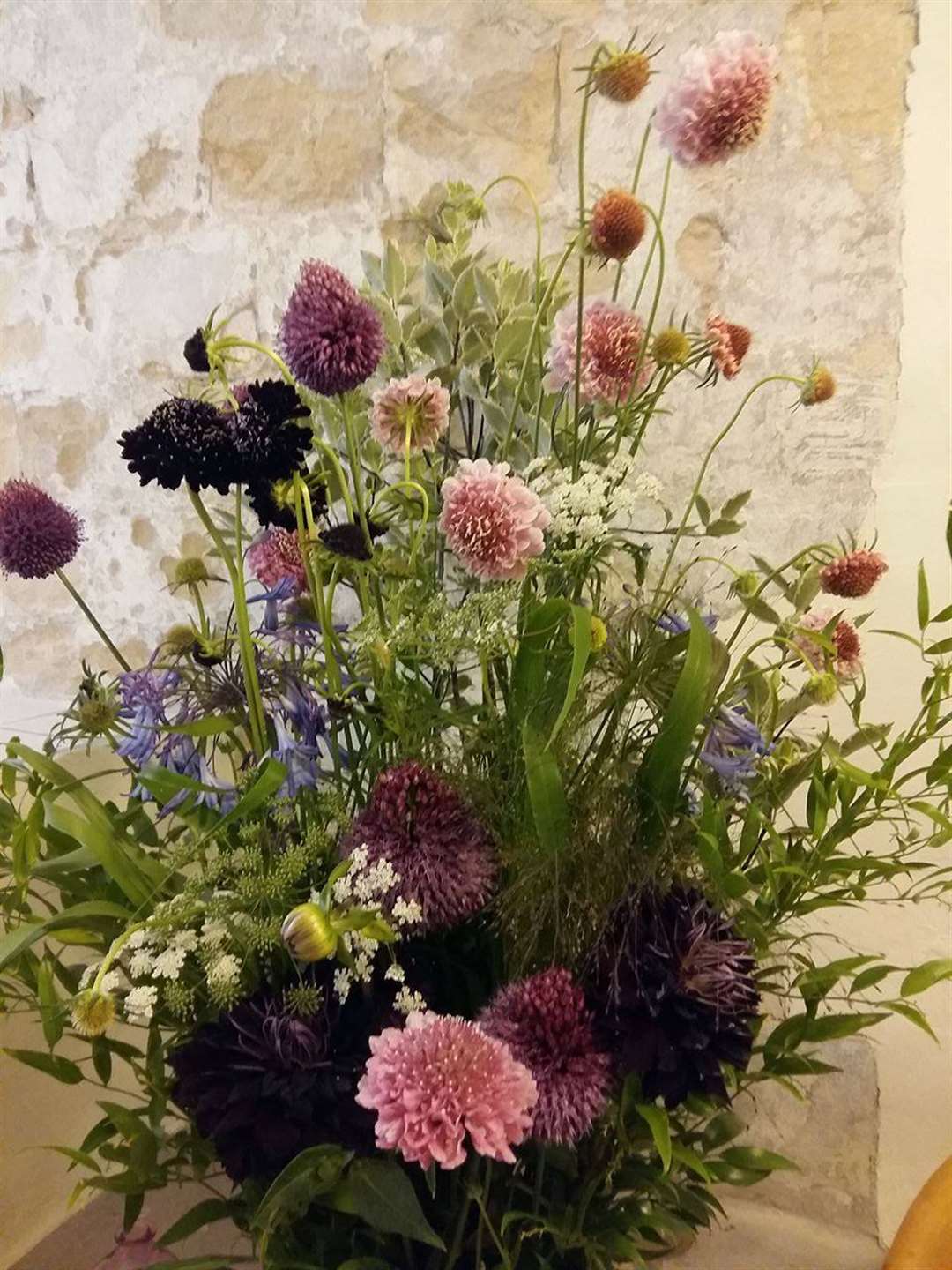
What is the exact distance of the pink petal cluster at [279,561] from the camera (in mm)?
637

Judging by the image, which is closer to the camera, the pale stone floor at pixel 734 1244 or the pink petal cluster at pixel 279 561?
the pink petal cluster at pixel 279 561

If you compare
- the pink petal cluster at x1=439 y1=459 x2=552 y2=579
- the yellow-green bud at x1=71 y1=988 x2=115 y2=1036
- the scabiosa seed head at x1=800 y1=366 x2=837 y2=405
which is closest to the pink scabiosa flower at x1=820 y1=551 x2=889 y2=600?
the scabiosa seed head at x1=800 y1=366 x2=837 y2=405

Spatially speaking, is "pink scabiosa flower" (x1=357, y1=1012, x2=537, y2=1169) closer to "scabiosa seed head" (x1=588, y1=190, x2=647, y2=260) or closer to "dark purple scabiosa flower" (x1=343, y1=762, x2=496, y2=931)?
"dark purple scabiosa flower" (x1=343, y1=762, x2=496, y2=931)

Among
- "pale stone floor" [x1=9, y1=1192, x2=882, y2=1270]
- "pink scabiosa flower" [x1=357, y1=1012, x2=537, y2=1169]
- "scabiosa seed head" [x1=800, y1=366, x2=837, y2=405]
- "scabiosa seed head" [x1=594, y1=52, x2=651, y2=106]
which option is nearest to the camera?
"pink scabiosa flower" [x1=357, y1=1012, x2=537, y2=1169]

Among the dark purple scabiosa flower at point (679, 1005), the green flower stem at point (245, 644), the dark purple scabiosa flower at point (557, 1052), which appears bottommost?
the dark purple scabiosa flower at point (557, 1052)

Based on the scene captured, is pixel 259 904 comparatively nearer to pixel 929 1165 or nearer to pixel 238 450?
pixel 238 450

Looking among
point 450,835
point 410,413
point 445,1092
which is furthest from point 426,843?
point 410,413

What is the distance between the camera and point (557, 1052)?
1.72ft

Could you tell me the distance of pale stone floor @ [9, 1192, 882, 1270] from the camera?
0.87 metres

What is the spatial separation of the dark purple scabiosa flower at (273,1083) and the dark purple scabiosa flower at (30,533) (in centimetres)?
31

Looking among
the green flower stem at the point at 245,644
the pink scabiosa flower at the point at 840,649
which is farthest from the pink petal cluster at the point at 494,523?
the pink scabiosa flower at the point at 840,649

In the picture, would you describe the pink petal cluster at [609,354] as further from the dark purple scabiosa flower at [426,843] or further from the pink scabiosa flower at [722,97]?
the dark purple scabiosa flower at [426,843]

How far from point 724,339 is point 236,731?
0.42m

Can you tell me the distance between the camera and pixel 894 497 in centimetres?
89
